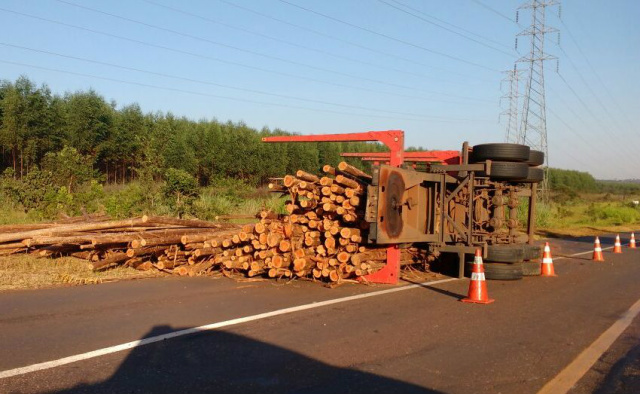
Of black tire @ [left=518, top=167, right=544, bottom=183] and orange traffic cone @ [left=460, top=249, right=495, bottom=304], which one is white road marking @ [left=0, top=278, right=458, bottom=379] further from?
black tire @ [left=518, top=167, right=544, bottom=183]

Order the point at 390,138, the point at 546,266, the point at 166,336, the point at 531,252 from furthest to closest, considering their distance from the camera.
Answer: the point at 546,266 → the point at 531,252 → the point at 390,138 → the point at 166,336

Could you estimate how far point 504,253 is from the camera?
1114cm

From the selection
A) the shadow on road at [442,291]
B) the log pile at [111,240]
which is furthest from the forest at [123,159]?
the shadow on road at [442,291]

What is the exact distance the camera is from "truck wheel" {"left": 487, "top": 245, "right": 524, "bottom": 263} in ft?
36.3

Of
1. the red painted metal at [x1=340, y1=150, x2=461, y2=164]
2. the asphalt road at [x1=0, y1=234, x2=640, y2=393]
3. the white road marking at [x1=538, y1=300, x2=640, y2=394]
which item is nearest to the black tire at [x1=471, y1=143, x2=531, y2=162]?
the red painted metal at [x1=340, y1=150, x2=461, y2=164]

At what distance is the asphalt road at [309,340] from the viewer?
16.0 feet

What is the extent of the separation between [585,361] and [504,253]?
545 centimetres

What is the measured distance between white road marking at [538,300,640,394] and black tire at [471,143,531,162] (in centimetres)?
401

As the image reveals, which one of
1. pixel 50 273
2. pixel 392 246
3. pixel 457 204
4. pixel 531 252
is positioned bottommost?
pixel 50 273

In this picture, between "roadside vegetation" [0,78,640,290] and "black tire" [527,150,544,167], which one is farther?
"roadside vegetation" [0,78,640,290]

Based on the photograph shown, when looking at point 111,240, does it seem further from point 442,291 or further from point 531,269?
point 531,269

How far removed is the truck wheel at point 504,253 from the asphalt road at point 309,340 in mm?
1231

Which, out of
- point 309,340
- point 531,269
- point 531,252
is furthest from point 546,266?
point 309,340

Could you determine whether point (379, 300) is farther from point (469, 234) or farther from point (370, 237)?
point (469, 234)
